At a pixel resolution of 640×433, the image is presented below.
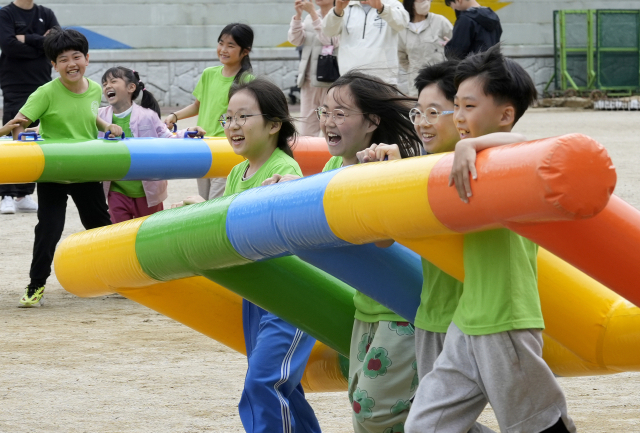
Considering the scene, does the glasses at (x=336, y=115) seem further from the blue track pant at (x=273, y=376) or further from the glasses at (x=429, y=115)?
the blue track pant at (x=273, y=376)

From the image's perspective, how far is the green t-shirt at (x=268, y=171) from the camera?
3309 mm

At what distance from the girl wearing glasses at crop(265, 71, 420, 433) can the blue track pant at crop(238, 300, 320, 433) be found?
21 centimetres

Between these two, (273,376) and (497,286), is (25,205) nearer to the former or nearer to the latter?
(273,376)

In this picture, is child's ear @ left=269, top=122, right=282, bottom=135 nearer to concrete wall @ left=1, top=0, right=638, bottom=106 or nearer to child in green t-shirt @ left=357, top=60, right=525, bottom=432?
child in green t-shirt @ left=357, top=60, right=525, bottom=432

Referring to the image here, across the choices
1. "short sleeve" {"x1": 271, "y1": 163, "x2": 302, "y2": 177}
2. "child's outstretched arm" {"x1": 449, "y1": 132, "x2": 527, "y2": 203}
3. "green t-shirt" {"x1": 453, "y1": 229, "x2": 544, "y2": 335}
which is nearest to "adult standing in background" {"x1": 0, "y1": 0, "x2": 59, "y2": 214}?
"short sleeve" {"x1": 271, "y1": 163, "x2": 302, "y2": 177}

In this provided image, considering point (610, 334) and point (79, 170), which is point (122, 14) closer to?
point (79, 170)

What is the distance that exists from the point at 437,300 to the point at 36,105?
3.55 meters

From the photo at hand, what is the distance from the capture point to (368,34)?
8484mm

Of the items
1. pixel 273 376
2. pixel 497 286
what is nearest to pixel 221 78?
pixel 273 376

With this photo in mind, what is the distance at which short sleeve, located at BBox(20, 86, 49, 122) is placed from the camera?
5527 millimetres

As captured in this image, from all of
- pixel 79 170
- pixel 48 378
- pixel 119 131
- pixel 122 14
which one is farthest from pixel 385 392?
pixel 122 14

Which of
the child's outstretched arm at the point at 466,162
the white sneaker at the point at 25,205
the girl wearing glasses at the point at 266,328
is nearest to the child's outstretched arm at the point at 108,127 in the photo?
the girl wearing glasses at the point at 266,328

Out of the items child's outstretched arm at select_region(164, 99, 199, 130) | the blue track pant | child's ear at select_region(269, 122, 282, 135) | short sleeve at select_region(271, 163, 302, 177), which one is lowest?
the blue track pant

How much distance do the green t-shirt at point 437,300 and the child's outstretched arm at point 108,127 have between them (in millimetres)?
3487
